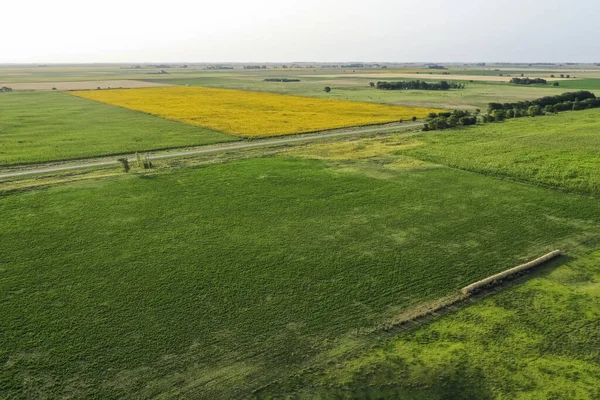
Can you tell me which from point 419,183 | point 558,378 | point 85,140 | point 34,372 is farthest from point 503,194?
point 85,140

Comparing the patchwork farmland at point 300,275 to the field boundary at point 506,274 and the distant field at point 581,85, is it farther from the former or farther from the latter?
the distant field at point 581,85

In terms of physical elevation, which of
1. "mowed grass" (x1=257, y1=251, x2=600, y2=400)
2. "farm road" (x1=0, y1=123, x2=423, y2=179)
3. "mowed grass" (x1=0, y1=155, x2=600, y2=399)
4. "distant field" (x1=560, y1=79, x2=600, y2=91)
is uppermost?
"distant field" (x1=560, y1=79, x2=600, y2=91)

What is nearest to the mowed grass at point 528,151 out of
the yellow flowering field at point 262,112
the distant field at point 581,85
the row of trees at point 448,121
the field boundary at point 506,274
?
the row of trees at point 448,121

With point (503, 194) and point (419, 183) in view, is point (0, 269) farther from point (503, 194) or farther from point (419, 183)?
point (503, 194)

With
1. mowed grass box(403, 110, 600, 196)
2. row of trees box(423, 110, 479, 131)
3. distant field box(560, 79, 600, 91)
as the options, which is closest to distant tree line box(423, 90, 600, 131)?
row of trees box(423, 110, 479, 131)

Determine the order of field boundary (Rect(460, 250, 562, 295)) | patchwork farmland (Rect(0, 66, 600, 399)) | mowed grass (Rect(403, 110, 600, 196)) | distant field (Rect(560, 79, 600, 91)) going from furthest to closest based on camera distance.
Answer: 1. distant field (Rect(560, 79, 600, 91))
2. mowed grass (Rect(403, 110, 600, 196))
3. field boundary (Rect(460, 250, 562, 295))
4. patchwork farmland (Rect(0, 66, 600, 399))

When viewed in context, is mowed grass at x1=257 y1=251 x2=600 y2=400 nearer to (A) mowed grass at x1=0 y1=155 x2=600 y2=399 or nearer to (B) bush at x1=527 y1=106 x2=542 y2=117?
(A) mowed grass at x1=0 y1=155 x2=600 y2=399

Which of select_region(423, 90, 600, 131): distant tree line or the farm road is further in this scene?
select_region(423, 90, 600, 131): distant tree line
